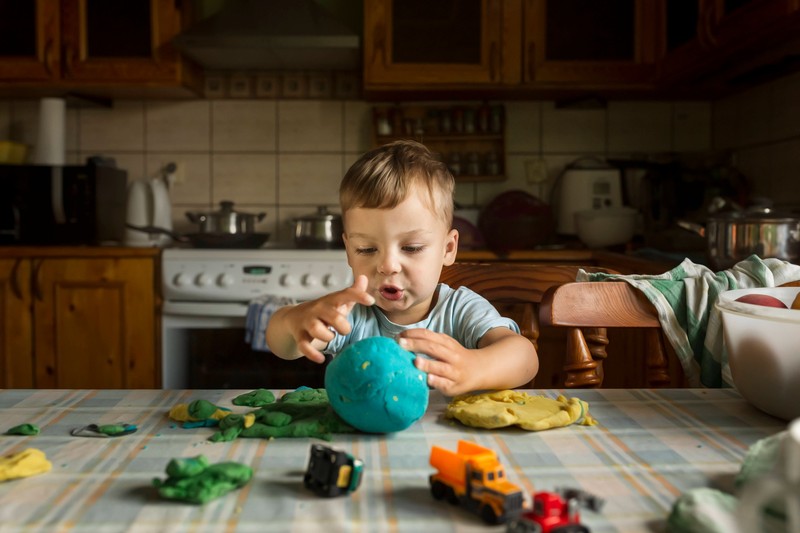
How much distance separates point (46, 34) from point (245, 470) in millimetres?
2577

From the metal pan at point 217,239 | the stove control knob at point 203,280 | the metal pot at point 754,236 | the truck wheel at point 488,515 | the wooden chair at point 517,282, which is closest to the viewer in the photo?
the truck wheel at point 488,515

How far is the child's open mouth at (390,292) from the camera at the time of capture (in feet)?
3.21

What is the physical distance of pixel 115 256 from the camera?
250 cm

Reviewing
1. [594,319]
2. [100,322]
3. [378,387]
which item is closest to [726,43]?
[594,319]

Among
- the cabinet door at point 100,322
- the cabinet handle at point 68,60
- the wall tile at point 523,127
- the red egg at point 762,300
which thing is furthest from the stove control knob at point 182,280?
the red egg at point 762,300

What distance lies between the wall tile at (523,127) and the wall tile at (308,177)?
70 cm

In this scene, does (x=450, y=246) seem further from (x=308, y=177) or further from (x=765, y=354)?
(x=308, y=177)

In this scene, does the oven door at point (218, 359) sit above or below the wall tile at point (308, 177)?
below

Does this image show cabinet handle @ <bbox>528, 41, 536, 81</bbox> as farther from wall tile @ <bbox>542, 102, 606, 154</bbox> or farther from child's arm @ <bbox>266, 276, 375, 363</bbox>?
child's arm @ <bbox>266, 276, 375, 363</bbox>

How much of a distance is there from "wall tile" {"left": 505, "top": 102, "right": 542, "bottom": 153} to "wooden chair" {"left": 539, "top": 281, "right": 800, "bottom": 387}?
2001 mm

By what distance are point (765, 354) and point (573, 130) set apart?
239cm

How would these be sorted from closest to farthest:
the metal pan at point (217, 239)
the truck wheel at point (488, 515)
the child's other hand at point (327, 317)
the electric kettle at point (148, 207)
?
the truck wheel at point (488, 515), the child's other hand at point (327, 317), the metal pan at point (217, 239), the electric kettle at point (148, 207)

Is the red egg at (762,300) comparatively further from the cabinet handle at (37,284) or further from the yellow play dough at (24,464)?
the cabinet handle at (37,284)

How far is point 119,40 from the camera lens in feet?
8.84
